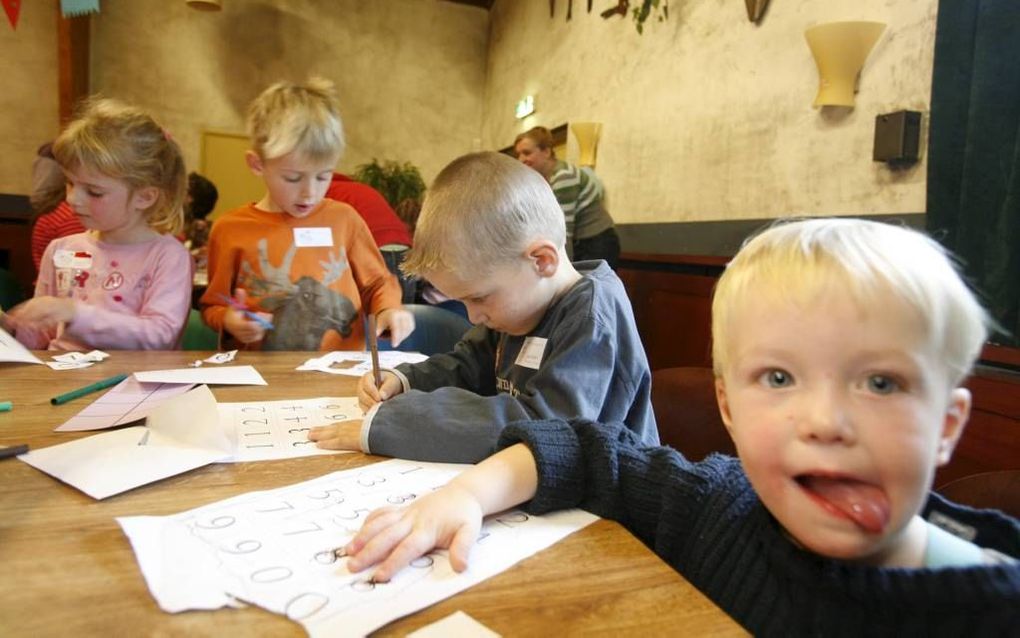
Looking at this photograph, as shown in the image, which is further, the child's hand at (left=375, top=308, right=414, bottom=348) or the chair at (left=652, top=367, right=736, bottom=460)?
the child's hand at (left=375, top=308, right=414, bottom=348)

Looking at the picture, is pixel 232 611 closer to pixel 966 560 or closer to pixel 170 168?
pixel 966 560

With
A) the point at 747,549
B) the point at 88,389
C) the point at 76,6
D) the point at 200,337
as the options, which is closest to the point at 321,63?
the point at 200,337

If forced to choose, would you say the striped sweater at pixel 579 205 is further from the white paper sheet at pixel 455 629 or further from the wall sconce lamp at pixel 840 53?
the white paper sheet at pixel 455 629

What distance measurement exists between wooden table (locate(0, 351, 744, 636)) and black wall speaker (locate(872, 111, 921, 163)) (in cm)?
220

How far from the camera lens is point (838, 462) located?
20.1 inches

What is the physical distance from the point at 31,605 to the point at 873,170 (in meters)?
2.74

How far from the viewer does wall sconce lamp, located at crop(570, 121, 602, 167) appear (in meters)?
4.73

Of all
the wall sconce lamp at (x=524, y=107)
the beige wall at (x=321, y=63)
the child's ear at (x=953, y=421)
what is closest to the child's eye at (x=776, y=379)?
the child's ear at (x=953, y=421)

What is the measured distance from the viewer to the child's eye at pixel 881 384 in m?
0.52

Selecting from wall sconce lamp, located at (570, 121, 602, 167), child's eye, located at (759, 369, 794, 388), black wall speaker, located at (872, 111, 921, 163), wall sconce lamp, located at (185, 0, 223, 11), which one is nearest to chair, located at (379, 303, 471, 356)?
child's eye, located at (759, 369, 794, 388)

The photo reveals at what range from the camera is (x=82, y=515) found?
630 millimetres

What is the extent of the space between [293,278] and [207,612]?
148 cm

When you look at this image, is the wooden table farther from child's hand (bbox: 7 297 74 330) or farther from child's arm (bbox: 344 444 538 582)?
child's hand (bbox: 7 297 74 330)

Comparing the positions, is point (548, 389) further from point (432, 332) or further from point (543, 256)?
point (432, 332)
